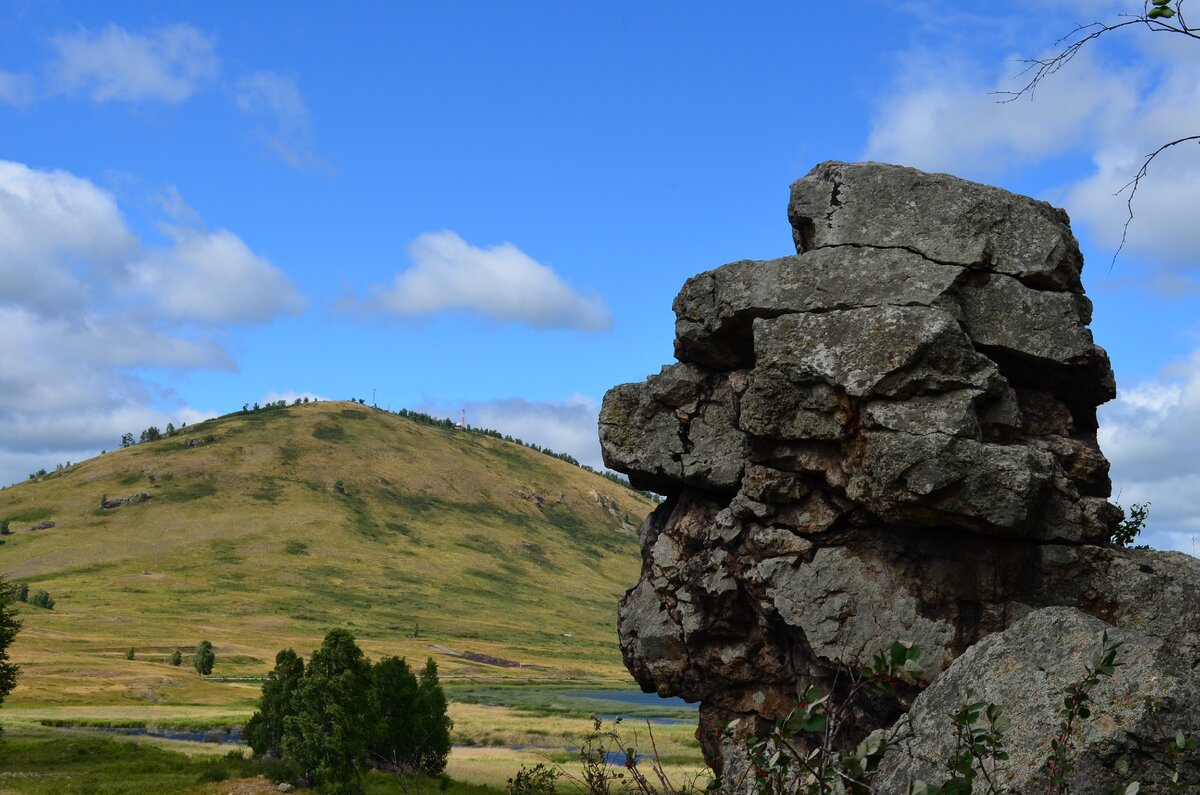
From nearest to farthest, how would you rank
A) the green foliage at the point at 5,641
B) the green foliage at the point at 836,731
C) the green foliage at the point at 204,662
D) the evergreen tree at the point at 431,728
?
→ the green foliage at the point at 836,731
the evergreen tree at the point at 431,728
the green foliage at the point at 5,641
the green foliage at the point at 204,662

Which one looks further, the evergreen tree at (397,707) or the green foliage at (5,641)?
the green foliage at (5,641)

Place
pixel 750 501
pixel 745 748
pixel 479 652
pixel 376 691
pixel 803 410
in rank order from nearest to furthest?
pixel 745 748 → pixel 803 410 → pixel 750 501 → pixel 376 691 → pixel 479 652

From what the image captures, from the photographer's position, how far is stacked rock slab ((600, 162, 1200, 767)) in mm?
23281

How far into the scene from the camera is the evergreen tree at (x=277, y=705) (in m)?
58.9

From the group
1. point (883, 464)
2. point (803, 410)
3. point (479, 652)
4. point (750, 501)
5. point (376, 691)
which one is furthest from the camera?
point (479, 652)

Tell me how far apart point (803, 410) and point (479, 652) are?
154630 mm

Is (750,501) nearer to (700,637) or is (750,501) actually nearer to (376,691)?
(700,637)

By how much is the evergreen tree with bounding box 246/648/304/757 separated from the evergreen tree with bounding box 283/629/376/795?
8.58 m

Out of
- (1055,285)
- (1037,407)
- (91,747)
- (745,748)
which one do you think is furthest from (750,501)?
(91,747)

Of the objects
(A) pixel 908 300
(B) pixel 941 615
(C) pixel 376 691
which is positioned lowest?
(C) pixel 376 691

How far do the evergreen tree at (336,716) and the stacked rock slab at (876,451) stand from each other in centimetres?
2313

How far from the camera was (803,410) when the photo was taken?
971 inches

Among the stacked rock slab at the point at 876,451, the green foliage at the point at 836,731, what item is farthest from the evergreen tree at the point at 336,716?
the green foliage at the point at 836,731

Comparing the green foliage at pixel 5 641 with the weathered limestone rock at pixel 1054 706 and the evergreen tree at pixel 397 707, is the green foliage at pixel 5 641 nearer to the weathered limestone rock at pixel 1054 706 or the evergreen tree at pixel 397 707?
the evergreen tree at pixel 397 707
